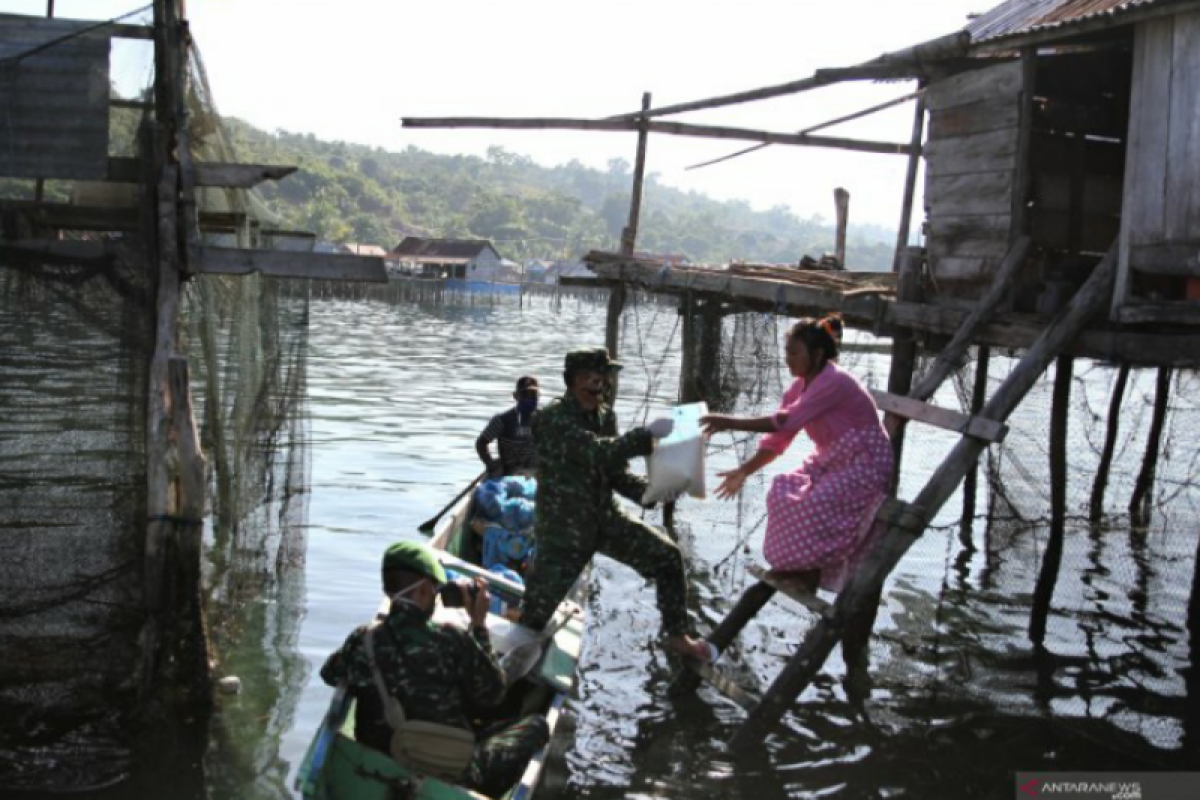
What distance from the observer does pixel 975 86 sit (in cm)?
828

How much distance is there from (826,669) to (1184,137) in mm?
4408

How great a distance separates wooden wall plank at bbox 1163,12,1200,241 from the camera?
6648 mm

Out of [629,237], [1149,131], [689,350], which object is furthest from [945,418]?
[629,237]

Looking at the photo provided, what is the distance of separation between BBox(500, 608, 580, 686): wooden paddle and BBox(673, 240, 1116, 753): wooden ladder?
103 cm

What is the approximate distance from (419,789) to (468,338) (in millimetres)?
38860

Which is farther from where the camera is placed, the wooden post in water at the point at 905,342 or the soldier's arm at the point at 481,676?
the wooden post in water at the point at 905,342

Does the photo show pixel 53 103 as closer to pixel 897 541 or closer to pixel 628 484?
pixel 628 484

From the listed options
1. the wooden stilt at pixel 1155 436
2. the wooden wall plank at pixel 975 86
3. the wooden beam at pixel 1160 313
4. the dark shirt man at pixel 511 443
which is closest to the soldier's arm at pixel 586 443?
the wooden beam at pixel 1160 313

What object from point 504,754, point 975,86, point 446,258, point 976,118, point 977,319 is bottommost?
point 504,754

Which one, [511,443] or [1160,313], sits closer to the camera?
[1160,313]

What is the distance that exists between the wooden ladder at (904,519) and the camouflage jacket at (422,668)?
7.28 ft

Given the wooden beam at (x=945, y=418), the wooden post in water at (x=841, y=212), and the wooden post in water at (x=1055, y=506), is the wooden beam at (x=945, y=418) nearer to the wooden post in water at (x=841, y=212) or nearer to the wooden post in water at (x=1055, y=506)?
the wooden post in water at (x=1055, y=506)

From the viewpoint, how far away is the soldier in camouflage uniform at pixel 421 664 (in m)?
4.75

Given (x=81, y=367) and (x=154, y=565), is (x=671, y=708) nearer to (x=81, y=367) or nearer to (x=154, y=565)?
(x=154, y=565)
